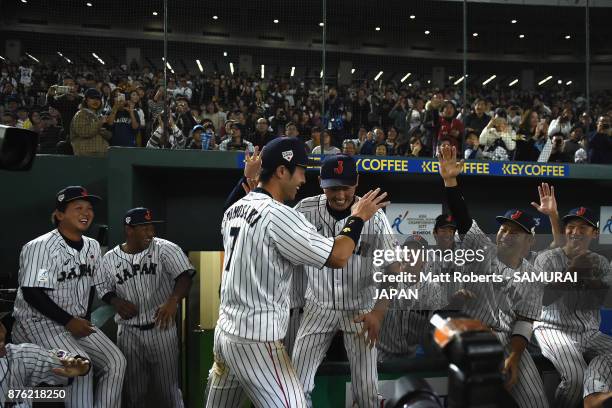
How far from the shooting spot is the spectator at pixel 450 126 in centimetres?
651

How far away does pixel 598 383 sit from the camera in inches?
136

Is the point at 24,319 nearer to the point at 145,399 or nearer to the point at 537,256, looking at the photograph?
the point at 145,399

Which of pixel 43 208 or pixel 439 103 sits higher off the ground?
pixel 439 103

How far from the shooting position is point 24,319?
402 centimetres

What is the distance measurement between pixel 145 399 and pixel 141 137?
9.19 feet

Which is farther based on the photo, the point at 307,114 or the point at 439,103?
the point at 439,103

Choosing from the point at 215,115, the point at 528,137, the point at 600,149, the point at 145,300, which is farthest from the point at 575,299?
the point at 215,115

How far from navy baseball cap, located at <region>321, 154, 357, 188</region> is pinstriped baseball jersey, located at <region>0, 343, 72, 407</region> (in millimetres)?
2211

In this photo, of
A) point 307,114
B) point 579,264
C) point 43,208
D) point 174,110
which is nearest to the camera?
point 579,264

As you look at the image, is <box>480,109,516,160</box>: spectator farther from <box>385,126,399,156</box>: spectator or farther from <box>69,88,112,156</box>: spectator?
<box>69,88,112,156</box>: spectator

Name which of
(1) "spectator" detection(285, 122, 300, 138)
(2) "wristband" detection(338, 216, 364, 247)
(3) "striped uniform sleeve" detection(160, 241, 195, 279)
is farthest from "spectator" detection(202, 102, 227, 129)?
(2) "wristband" detection(338, 216, 364, 247)

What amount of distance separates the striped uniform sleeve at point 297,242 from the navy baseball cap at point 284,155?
10.2 inches

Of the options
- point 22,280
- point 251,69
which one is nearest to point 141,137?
point 251,69

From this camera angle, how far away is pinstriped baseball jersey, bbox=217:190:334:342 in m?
2.57
